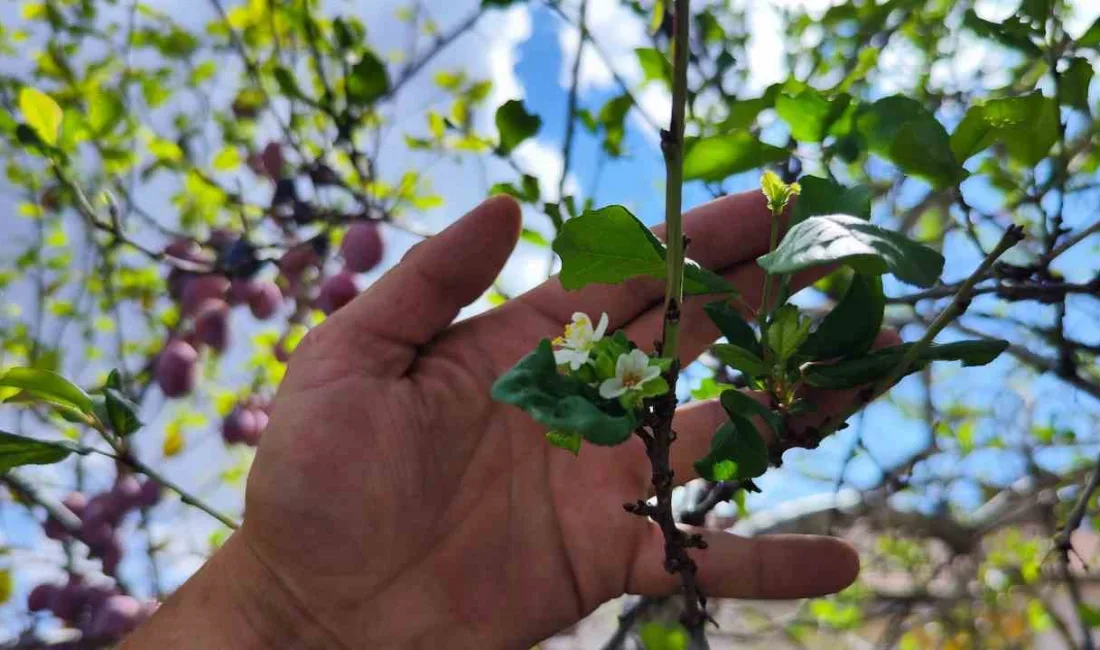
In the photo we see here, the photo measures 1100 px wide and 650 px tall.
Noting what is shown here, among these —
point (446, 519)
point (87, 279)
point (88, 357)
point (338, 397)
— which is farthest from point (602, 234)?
point (88, 357)

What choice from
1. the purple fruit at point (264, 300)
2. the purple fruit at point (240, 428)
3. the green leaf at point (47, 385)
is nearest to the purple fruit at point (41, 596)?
the purple fruit at point (240, 428)

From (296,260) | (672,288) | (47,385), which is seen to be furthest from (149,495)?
(672,288)

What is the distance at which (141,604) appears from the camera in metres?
1.51

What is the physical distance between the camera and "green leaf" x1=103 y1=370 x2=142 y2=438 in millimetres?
819

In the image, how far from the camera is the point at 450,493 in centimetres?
100

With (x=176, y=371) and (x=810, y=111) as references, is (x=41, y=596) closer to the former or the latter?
(x=176, y=371)

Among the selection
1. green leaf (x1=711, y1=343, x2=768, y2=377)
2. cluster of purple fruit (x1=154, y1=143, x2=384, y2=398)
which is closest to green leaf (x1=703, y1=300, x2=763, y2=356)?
green leaf (x1=711, y1=343, x2=768, y2=377)

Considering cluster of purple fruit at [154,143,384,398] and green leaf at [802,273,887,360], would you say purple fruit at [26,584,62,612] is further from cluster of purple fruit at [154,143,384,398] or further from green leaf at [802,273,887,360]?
green leaf at [802,273,887,360]

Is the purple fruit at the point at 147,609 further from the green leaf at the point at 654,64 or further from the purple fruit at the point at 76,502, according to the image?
the green leaf at the point at 654,64

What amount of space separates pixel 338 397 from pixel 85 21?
195 centimetres

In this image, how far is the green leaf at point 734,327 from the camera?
1.93 feet

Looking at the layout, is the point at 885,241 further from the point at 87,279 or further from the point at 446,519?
the point at 87,279

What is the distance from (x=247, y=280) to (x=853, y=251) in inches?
59.8

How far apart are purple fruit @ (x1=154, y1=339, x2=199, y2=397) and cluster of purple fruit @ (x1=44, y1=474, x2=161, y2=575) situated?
0.20 metres
